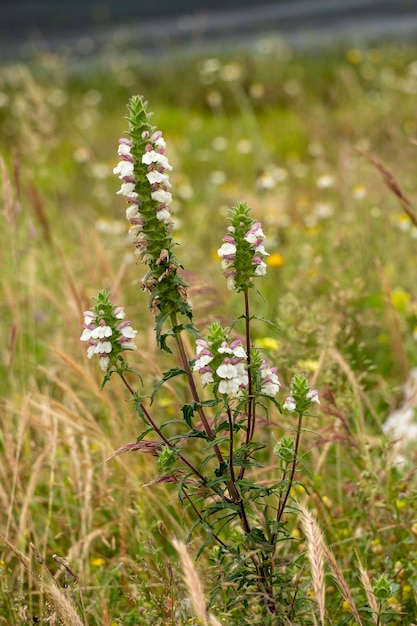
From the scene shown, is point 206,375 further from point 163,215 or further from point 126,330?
point 163,215

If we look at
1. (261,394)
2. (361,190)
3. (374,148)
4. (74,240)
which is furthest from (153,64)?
(261,394)

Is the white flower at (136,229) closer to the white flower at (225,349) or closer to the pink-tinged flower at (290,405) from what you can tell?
the white flower at (225,349)

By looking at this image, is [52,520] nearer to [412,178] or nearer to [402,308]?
[402,308]

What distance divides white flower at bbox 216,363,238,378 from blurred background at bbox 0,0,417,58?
880cm

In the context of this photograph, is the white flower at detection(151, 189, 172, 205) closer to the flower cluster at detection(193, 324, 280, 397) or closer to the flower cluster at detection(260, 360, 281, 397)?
the flower cluster at detection(193, 324, 280, 397)

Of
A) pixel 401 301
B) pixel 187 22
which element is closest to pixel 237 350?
pixel 401 301

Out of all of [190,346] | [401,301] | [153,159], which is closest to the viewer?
[153,159]

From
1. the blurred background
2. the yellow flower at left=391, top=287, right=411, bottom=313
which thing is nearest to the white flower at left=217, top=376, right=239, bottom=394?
the yellow flower at left=391, top=287, right=411, bottom=313

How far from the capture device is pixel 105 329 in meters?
1.34

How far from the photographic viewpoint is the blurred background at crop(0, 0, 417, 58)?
11.0 metres

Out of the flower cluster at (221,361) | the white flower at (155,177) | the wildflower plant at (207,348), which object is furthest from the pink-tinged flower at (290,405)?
the white flower at (155,177)

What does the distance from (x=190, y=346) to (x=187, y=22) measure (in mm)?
11002

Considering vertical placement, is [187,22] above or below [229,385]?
above

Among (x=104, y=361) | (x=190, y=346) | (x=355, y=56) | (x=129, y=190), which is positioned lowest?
(x=104, y=361)
